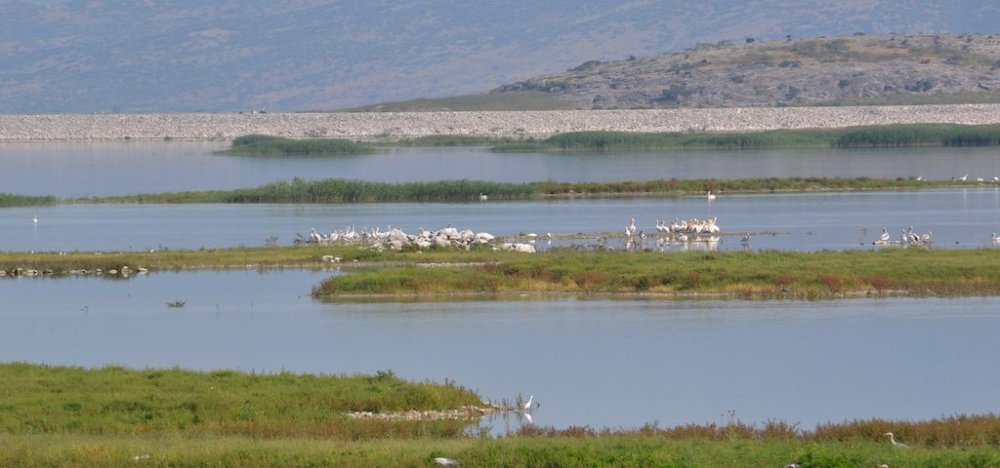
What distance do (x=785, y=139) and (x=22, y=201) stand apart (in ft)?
156

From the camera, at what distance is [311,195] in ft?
168

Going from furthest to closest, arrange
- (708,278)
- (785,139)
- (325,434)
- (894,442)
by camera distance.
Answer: (785,139) < (708,278) < (325,434) < (894,442)

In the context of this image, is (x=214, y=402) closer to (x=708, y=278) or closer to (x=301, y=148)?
(x=708, y=278)

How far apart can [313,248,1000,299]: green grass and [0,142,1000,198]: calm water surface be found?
30.3m

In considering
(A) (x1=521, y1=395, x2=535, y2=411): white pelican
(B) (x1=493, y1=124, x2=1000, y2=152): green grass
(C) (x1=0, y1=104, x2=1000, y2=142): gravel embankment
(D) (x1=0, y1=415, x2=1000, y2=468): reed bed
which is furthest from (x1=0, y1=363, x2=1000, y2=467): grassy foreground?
(C) (x1=0, y1=104, x2=1000, y2=142): gravel embankment

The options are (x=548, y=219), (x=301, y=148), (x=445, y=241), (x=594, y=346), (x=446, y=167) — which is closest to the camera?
(x=594, y=346)

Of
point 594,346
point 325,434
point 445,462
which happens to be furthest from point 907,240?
point 445,462

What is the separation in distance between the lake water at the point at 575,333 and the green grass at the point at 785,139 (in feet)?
146

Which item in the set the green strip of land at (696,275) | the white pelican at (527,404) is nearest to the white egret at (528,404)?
the white pelican at (527,404)

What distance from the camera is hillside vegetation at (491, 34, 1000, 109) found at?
119m

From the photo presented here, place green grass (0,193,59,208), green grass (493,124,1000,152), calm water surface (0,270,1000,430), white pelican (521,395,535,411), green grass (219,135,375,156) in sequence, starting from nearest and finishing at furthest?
white pelican (521,395,535,411)
calm water surface (0,270,1000,430)
green grass (0,193,59,208)
green grass (493,124,1000,152)
green grass (219,135,375,156)

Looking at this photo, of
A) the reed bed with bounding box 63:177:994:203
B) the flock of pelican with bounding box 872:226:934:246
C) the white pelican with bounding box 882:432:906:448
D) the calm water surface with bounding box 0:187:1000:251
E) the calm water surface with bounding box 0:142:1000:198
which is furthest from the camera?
the calm water surface with bounding box 0:142:1000:198

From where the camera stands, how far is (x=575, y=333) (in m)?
22.7

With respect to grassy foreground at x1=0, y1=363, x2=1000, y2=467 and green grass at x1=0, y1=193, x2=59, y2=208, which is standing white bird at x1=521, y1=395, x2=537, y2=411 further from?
green grass at x1=0, y1=193, x2=59, y2=208
